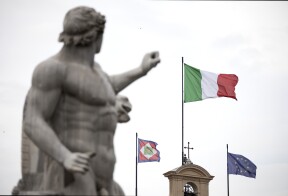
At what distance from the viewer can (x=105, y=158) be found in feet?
22.4

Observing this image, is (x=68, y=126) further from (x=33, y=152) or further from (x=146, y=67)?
(x=146, y=67)

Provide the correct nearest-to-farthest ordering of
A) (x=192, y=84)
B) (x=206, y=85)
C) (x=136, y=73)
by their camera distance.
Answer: (x=136, y=73) < (x=206, y=85) < (x=192, y=84)

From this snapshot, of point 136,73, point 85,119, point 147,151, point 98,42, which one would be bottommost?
point 85,119

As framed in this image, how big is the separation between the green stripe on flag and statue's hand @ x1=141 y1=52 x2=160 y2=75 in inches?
1033

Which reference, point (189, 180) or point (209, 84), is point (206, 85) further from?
point (189, 180)

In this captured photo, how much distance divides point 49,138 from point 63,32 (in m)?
1.19

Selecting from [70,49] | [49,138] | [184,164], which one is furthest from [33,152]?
[184,164]

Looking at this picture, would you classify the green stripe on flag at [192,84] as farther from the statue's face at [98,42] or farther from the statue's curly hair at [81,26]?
the statue's curly hair at [81,26]

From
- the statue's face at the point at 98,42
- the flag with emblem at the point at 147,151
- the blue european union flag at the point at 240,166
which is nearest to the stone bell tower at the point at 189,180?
the flag with emblem at the point at 147,151

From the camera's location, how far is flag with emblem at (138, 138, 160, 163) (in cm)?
3850

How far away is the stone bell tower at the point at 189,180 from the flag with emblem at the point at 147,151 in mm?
2295

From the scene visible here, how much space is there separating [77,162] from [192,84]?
2849 cm

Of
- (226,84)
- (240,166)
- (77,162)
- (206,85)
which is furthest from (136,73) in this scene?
(240,166)

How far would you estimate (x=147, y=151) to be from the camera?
38781 mm
